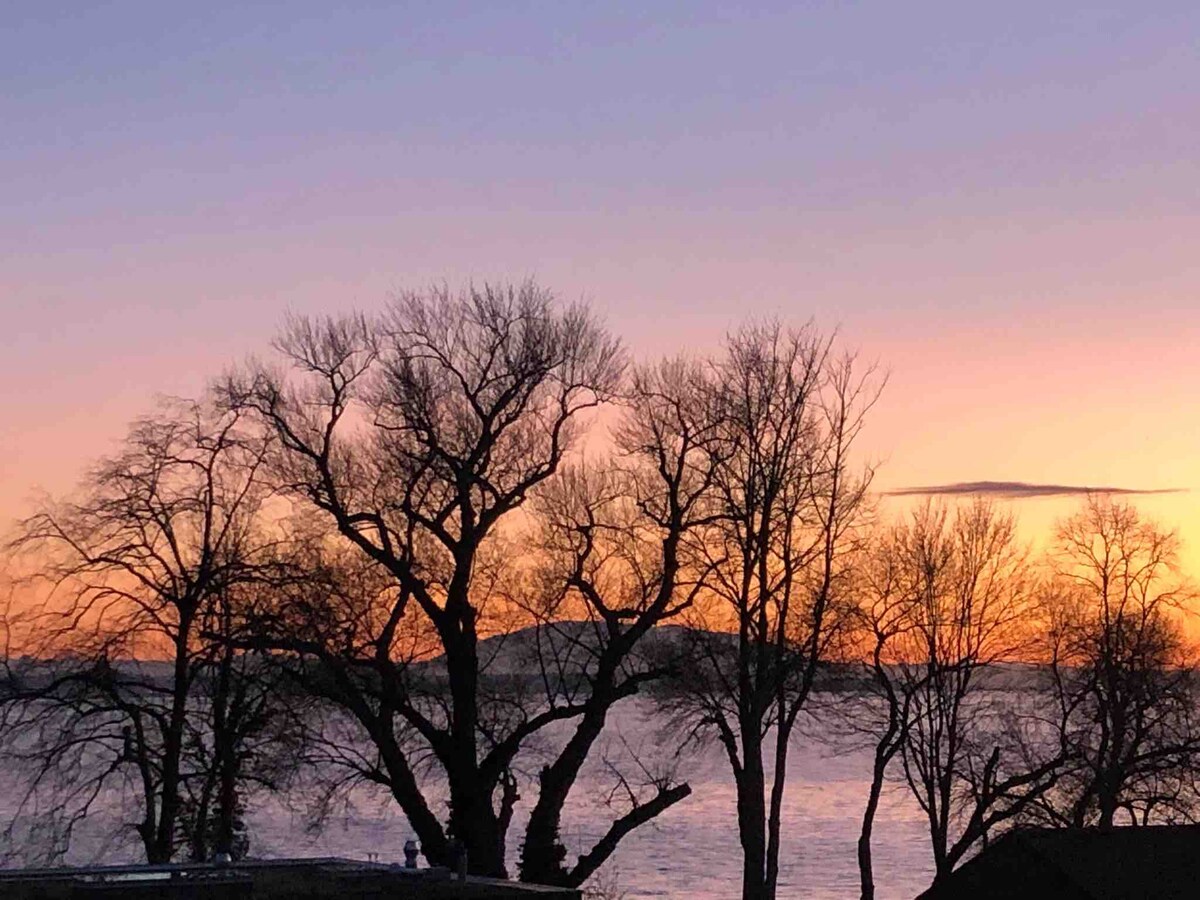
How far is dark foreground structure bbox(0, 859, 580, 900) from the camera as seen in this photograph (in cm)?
2094

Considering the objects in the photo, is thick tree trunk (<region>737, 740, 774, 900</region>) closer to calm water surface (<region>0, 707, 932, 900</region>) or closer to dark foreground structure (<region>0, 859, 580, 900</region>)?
calm water surface (<region>0, 707, 932, 900</region>)

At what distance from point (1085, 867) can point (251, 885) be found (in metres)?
13.4

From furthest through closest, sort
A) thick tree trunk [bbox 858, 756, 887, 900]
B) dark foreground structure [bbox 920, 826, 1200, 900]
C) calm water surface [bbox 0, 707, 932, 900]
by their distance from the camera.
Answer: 1. calm water surface [bbox 0, 707, 932, 900]
2. thick tree trunk [bbox 858, 756, 887, 900]
3. dark foreground structure [bbox 920, 826, 1200, 900]

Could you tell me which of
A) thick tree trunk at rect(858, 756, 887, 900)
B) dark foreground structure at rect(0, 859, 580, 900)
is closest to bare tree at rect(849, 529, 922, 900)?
thick tree trunk at rect(858, 756, 887, 900)

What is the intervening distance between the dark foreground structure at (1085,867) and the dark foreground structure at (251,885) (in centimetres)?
831

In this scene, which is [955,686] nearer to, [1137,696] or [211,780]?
[1137,696]

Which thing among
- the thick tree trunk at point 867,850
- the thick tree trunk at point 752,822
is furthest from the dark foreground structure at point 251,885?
the thick tree trunk at point 867,850

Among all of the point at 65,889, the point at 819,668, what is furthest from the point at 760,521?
the point at 65,889

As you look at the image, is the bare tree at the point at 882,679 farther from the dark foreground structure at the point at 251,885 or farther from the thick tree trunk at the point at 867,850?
the dark foreground structure at the point at 251,885

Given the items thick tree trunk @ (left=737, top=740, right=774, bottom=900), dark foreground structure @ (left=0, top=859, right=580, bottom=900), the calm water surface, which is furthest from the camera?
the calm water surface

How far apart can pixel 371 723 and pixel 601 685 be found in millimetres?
5094

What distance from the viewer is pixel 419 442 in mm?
36469

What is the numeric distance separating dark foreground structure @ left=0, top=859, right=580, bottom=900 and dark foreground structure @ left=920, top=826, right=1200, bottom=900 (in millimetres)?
8313

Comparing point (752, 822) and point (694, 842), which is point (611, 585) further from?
point (694, 842)
